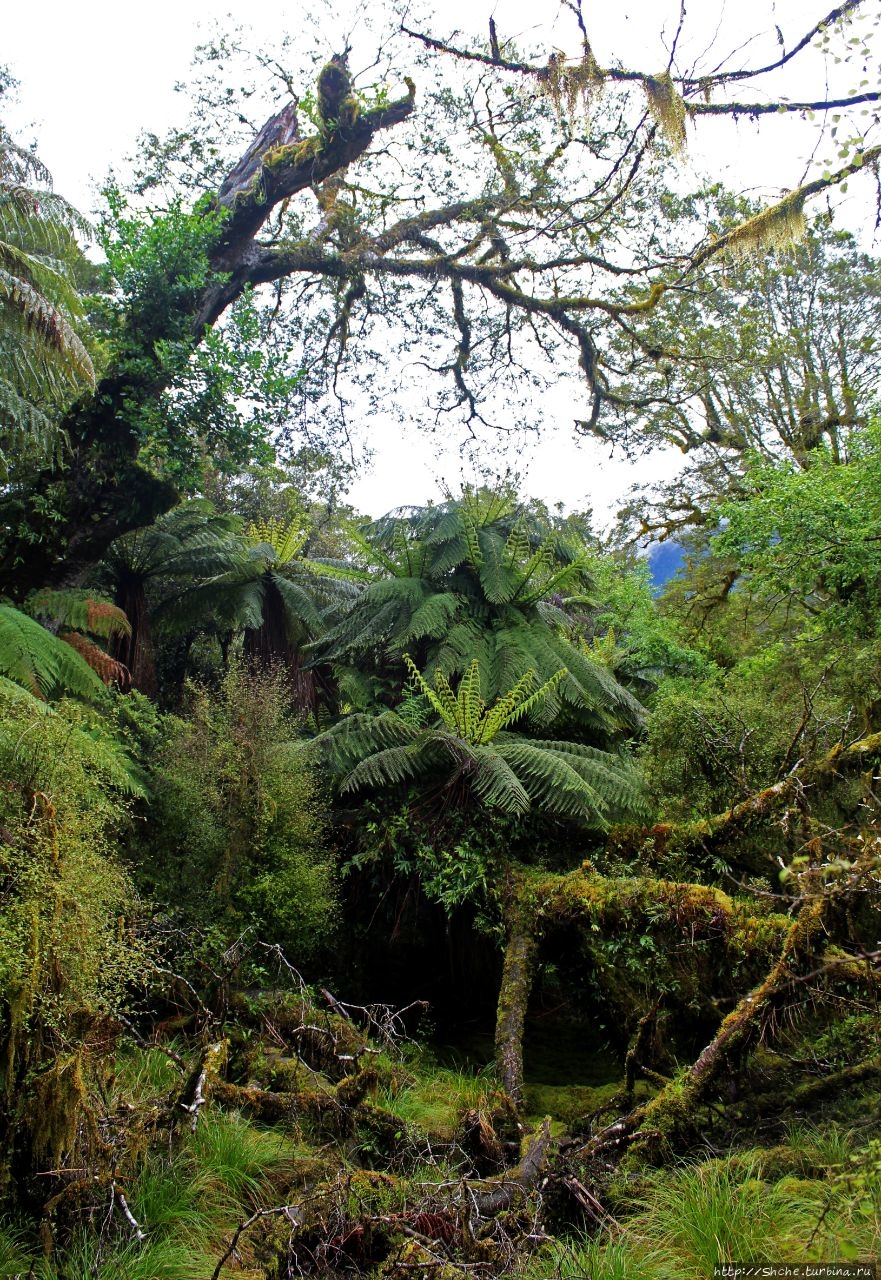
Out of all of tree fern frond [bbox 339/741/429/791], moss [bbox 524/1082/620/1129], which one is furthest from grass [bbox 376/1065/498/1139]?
tree fern frond [bbox 339/741/429/791]

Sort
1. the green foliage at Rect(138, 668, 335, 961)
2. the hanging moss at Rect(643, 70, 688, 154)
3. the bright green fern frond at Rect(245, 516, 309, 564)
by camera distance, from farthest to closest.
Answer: the bright green fern frond at Rect(245, 516, 309, 564), the green foliage at Rect(138, 668, 335, 961), the hanging moss at Rect(643, 70, 688, 154)

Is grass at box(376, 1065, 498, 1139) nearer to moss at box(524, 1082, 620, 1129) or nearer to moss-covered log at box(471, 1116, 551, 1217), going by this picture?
moss at box(524, 1082, 620, 1129)

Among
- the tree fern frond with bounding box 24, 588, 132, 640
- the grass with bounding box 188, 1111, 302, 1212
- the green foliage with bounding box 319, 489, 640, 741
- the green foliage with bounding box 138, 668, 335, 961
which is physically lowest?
the grass with bounding box 188, 1111, 302, 1212

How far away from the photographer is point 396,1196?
3721 mm

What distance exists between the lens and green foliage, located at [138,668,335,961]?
616 centimetres

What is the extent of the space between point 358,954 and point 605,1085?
244 centimetres

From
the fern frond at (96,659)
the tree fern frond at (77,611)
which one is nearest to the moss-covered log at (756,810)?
the fern frond at (96,659)

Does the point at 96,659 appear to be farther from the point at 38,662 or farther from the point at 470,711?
the point at 470,711

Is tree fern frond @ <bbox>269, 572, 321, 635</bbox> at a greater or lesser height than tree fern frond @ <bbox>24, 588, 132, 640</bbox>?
Result: greater

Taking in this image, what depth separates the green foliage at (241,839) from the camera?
6164mm

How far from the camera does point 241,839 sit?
638 cm

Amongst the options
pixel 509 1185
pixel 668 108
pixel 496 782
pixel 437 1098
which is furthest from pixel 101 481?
pixel 509 1185

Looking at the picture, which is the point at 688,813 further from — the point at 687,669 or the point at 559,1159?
the point at 687,669

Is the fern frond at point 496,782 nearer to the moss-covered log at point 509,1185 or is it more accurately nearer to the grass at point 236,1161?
the moss-covered log at point 509,1185
